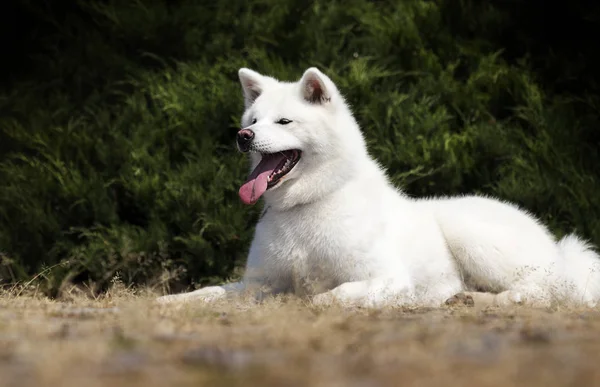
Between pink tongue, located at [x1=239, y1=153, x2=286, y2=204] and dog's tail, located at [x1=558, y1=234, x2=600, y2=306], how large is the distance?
1.84 metres

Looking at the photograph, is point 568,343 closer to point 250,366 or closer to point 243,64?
point 250,366

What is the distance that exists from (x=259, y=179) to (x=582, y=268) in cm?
202

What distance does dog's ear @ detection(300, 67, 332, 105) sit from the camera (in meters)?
4.58

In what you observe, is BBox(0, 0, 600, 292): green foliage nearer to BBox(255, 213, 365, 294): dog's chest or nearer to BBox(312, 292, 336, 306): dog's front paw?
BBox(255, 213, 365, 294): dog's chest

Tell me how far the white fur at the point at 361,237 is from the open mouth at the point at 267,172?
5cm

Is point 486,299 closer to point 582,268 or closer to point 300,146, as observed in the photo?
point 582,268

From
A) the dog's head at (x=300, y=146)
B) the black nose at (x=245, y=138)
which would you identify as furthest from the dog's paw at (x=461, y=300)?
the black nose at (x=245, y=138)

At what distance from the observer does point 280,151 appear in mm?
4531

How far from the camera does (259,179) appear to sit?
4.49 m

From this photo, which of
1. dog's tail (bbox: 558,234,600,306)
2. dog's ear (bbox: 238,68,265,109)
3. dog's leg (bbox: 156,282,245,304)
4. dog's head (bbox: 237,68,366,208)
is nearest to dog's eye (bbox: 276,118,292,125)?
dog's head (bbox: 237,68,366,208)

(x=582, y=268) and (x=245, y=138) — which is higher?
(x=245, y=138)

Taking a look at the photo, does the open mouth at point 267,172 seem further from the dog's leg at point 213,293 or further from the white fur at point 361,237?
the dog's leg at point 213,293

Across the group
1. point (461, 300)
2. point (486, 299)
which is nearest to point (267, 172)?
point (461, 300)

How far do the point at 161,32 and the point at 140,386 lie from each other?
219 inches
